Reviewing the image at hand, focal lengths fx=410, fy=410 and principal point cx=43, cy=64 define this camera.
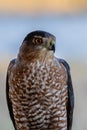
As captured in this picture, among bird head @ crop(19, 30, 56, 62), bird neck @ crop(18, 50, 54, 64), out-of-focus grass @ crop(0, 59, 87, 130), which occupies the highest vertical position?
bird head @ crop(19, 30, 56, 62)

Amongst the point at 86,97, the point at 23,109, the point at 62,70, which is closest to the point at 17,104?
the point at 23,109

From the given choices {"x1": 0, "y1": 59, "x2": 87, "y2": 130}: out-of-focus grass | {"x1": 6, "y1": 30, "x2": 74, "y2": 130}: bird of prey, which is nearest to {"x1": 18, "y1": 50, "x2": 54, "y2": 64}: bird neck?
{"x1": 6, "y1": 30, "x2": 74, "y2": 130}: bird of prey

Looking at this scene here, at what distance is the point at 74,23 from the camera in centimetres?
107

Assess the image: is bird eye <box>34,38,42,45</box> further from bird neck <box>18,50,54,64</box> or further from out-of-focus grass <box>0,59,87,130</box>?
out-of-focus grass <box>0,59,87,130</box>

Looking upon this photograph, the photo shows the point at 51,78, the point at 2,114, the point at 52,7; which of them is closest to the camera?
the point at 51,78

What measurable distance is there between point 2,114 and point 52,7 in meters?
0.32

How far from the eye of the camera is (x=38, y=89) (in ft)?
2.93

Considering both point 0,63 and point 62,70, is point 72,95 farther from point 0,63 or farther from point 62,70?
point 0,63

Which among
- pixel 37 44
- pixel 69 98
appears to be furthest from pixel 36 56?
pixel 69 98

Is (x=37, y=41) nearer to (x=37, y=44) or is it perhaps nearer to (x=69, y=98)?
(x=37, y=44)

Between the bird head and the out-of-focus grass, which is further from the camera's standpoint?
the out-of-focus grass

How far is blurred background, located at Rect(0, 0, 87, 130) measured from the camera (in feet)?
3.20

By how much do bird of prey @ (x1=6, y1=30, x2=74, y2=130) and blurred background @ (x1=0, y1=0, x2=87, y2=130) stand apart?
5 centimetres

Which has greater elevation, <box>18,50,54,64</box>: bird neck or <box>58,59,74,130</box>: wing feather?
<box>18,50,54,64</box>: bird neck
